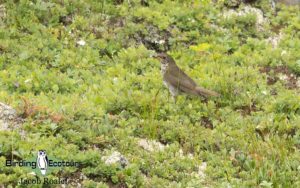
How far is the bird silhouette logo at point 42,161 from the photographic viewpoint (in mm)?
7844

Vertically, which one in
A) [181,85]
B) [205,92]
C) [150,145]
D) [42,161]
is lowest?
[150,145]

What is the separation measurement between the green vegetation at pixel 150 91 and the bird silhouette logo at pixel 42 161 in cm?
15

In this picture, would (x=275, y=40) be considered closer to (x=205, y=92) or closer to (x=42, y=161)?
(x=205, y=92)


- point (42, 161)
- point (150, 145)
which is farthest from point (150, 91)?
point (42, 161)

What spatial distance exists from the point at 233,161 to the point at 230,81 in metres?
2.93

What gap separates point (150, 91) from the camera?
38.7 feet

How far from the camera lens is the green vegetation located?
8.80 m

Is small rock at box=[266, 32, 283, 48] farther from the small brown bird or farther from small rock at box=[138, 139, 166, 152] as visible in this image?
small rock at box=[138, 139, 166, 152]

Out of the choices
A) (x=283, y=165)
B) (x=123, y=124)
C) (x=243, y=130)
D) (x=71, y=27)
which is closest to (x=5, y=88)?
(x=123, y=124)

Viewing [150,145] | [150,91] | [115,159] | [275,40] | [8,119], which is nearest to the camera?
[115,159]

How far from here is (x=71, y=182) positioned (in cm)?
803

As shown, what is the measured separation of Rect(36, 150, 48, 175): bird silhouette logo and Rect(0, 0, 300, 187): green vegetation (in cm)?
15

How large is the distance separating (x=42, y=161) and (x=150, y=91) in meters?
4.14

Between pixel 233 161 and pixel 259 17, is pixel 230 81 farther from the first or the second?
pixel 259 17
